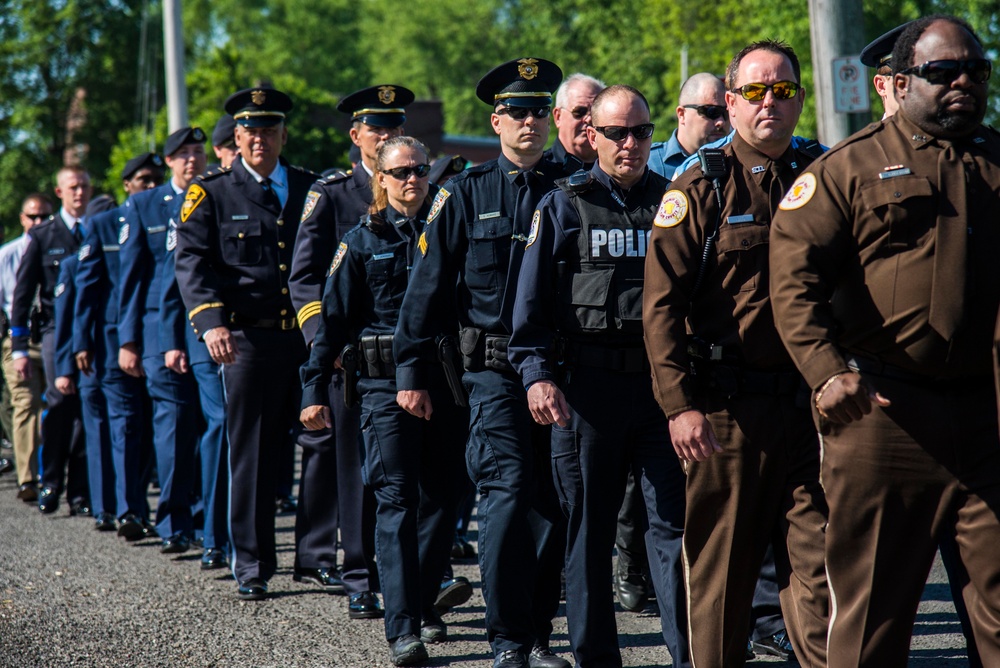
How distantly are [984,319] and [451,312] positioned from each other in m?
2.68

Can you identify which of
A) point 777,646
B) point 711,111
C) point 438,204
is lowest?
point 777,646

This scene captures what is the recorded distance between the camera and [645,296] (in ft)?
14.5

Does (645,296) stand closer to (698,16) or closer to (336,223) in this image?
(336,223)

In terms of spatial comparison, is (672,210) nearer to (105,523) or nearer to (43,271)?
(105,523)

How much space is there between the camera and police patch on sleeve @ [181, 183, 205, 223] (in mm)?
7424

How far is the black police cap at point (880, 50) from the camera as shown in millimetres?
4949

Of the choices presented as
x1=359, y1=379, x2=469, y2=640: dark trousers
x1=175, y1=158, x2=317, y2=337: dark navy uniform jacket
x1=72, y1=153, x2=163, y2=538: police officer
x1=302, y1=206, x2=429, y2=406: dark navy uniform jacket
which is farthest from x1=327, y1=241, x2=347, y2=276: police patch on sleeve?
x1=72, y1=153, x2=163, y2=538: police officer

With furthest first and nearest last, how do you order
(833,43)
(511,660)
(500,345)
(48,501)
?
(48,501) → (833,43) → (500,345) → (511,660)

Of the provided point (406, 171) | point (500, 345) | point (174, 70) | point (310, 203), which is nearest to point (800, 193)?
point (500, 345)

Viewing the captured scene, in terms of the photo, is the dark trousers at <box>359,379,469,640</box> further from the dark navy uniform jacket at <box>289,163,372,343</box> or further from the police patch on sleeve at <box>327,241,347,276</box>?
the dark navy uniform jacket at <box>289,163,372,343</box>

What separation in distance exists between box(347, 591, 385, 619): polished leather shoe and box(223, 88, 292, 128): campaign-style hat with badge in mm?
2739

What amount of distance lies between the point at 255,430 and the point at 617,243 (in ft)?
10.2

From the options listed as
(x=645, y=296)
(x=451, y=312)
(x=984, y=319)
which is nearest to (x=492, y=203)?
(x=451, y=312)

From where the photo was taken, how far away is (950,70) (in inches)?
147
